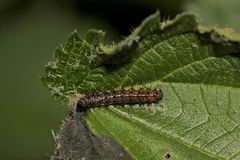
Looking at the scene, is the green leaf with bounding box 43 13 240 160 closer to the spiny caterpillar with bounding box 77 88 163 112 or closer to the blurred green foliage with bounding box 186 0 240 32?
the spiny caterpillar with bounding box 77 88 163 112

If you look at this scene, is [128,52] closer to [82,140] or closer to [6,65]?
[82,140]

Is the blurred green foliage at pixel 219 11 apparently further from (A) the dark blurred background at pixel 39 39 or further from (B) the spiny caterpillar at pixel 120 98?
(B) the spiny caterpillar at pixel 120 98

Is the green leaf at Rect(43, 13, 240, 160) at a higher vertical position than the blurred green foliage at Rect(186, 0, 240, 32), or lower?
lower

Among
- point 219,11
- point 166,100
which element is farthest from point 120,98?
point 219,11

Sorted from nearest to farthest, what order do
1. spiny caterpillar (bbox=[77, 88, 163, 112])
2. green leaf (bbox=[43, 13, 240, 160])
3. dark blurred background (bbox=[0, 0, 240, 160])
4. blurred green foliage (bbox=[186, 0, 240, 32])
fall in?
green leaf (bbox=[43, 13, 240, 160]), spiny caterpillar (bbox=[77, 88, 163, 112]), dark blurred background (bbox=[0, 0, 240, 160]), blurred green foliage (bbox=[186, 0, 240, 32])

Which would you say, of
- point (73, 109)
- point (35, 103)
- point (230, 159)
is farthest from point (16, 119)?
point (230, 159)

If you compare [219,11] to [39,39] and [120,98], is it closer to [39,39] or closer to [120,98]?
[39,39]

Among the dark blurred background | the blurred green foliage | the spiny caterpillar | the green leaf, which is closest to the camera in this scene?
the green leaf

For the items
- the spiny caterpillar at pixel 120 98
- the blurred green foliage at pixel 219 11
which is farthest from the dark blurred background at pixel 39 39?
the spiny caterpillar at pixel 120 98

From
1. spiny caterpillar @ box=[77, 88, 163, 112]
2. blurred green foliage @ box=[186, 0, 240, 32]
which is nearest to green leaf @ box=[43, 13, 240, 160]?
spiny caterpillar @ box=[77, 88, 163, 112]
